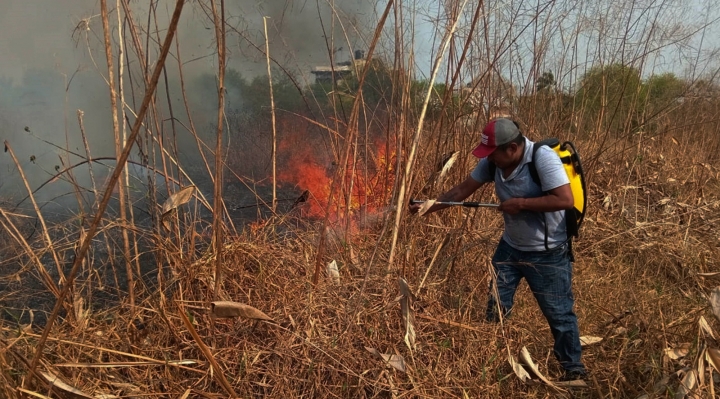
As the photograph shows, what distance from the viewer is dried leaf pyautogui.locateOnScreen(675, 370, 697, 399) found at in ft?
6.23

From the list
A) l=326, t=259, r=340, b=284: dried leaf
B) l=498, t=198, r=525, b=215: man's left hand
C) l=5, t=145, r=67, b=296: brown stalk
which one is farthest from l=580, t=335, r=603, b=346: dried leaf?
l=5, t=145, r=67, b=296: brown stalk

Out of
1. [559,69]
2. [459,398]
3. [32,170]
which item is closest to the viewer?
[459,398]

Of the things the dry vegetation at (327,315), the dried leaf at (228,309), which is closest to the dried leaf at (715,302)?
the dry vegetation at (327,315)

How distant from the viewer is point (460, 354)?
246cm

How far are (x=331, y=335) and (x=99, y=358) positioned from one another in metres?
0.97

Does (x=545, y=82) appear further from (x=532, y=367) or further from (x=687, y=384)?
(x=687, y=384)

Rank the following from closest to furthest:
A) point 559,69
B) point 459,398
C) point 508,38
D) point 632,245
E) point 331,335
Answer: point 459,398 < point 331,335 < point 508,38 < point 632,245 < point 559,69

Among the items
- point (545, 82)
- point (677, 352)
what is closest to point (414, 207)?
point (677, 352)

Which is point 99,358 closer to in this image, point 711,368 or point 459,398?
point 459,398

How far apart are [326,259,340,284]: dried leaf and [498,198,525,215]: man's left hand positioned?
903 millimetres

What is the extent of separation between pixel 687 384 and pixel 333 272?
160 cm

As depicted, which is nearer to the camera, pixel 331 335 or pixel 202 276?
pixel 331 335

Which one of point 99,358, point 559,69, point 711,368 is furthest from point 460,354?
point 559,69

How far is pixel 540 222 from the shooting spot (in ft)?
8.14
